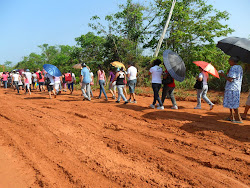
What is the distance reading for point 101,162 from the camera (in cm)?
356

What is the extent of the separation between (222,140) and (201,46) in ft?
50.0

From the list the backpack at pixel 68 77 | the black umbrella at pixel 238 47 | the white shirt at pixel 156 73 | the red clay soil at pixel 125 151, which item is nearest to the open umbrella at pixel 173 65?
the white shirt at pixel 156 73

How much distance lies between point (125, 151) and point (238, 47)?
3.91 m

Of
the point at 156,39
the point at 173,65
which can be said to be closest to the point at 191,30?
the point at 156,39

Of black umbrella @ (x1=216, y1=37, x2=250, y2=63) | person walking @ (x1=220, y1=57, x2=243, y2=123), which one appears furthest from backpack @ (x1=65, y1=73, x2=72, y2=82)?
person walking @ (x1=220, y1=57, x2=243, y2=123)

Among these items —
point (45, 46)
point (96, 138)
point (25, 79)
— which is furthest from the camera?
point (45, 46)

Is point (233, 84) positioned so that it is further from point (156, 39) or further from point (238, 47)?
point (156, 39)

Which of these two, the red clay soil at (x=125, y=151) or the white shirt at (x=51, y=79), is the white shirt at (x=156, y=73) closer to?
the red clay soil at (x=125, y=151)

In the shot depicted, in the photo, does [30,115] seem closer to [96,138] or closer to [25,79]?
[96,138]

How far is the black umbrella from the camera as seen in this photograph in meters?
4.79

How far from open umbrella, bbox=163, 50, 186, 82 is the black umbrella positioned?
1.49m

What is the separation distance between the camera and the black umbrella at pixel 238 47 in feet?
15.7

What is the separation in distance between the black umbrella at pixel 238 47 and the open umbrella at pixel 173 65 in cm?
149

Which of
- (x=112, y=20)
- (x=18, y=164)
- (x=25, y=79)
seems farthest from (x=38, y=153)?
(x=112, y=20)
